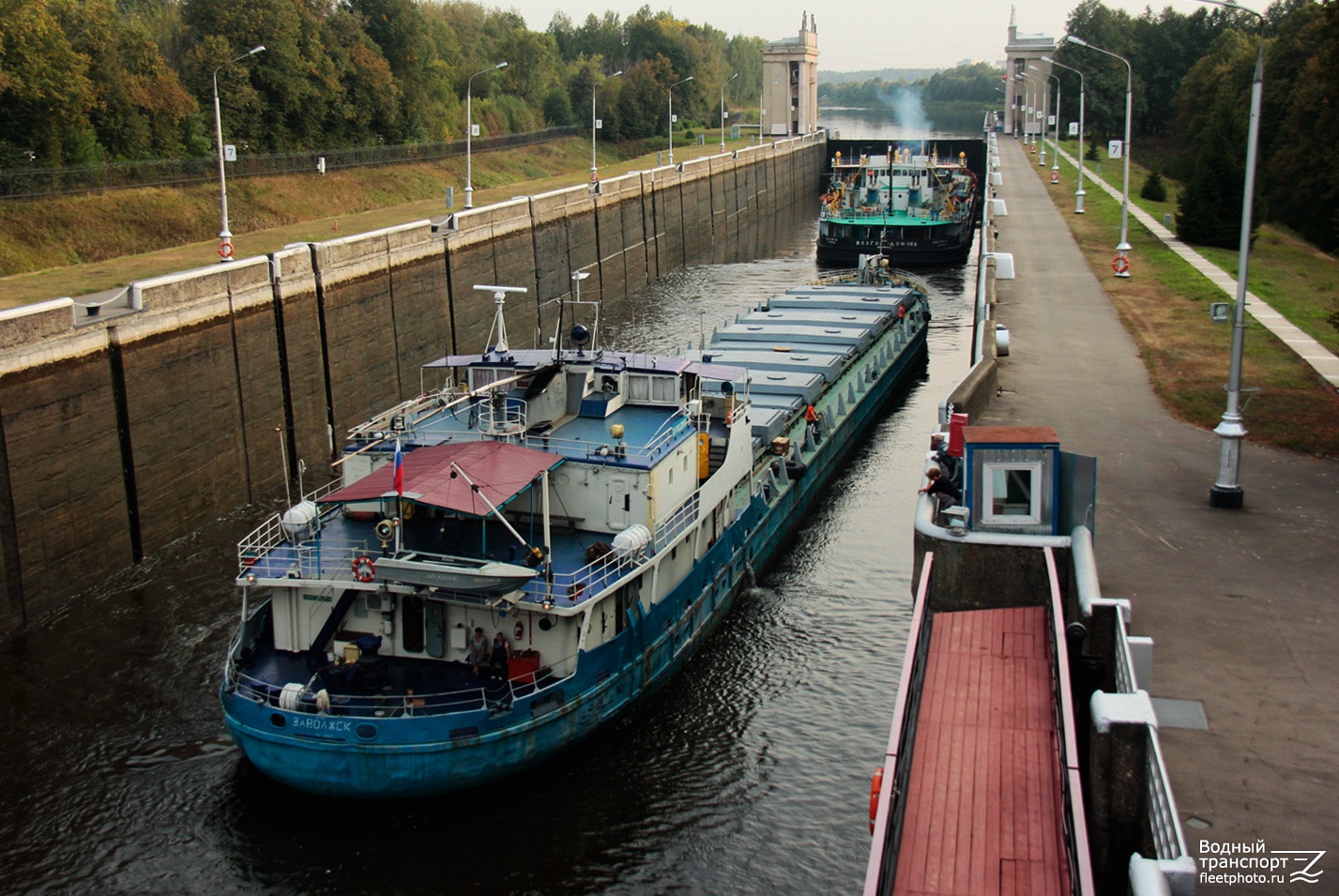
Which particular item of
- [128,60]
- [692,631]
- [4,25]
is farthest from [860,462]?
[128,60]

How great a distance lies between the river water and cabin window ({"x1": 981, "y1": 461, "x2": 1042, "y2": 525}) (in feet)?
17.5

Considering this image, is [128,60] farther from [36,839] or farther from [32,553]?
[36,839]

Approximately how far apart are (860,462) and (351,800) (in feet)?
69.9

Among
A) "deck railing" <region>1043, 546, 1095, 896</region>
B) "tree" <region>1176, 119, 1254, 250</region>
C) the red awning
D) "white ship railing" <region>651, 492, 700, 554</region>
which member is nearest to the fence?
the red awning

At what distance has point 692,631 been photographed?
24.5 metres

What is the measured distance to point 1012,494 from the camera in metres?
17.7

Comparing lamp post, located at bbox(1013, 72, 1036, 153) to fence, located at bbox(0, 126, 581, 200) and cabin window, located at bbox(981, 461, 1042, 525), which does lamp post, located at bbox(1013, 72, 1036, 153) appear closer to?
fence, located at bbox(0, 126, 581, 200)

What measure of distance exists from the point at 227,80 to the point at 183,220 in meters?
18.1

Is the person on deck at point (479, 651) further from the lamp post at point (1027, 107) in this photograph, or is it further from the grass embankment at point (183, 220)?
the lamp post at point (1027, 107)

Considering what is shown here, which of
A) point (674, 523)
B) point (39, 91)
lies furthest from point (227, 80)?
point (674, 523)

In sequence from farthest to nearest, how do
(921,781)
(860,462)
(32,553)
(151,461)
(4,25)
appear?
1. (4,25)
2. (860,462)
3. (151,461)
4. (32,553)
5. (921,781)

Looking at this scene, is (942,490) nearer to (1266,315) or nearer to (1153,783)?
(1153,783)

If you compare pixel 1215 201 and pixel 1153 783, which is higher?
pixel 1215 201

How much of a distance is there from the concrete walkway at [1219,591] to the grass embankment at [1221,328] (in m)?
1.03
